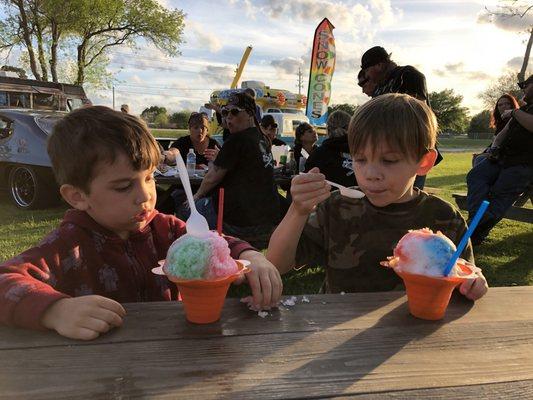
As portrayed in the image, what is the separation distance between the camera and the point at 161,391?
781mm

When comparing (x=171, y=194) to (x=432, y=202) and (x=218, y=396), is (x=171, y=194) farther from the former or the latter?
(x=218, y=396)

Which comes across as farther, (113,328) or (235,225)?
(235,225)

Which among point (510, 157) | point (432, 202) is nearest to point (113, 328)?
point (432, 202)

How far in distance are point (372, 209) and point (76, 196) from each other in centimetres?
111

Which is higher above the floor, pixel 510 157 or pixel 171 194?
pixel 510 157

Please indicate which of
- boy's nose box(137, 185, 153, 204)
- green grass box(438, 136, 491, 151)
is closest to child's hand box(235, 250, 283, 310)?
boy's nose box(137, 185, 153, 204)

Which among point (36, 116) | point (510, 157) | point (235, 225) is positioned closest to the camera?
point (235, 225)

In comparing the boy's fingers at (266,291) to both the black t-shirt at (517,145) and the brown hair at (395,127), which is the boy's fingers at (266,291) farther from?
the black t-shirt at (517,145)

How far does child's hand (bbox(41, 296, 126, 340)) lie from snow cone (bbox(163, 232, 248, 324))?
0.16 m

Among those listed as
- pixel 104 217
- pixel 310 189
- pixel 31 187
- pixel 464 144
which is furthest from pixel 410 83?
pixel 464 144

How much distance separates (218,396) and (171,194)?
434 centimetres

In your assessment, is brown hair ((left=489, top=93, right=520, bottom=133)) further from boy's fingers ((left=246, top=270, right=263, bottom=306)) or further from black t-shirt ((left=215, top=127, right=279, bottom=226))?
boy's fingers ((left=246, top=270, right=263, bottom=306))

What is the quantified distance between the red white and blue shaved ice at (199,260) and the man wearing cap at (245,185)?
9.67ft

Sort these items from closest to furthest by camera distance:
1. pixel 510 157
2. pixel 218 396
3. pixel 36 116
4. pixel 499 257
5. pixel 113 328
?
1. pixel 218 396
2. pixel 113 328
3. pixel 510 157
4. pixel 499 257
5. pixel 36 116
